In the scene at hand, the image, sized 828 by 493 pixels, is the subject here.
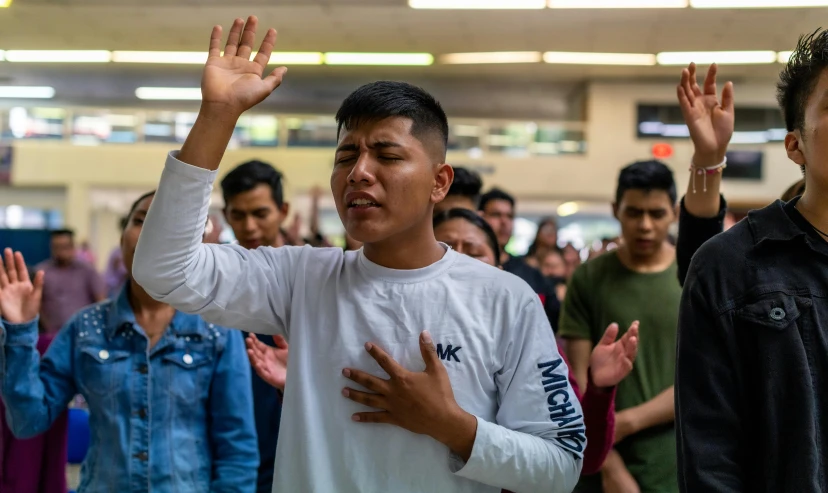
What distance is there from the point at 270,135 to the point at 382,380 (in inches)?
591

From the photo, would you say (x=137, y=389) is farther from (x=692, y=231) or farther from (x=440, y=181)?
(x=692, y=231)

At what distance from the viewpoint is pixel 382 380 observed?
1.59 metres

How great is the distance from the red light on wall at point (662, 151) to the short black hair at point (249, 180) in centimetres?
1366

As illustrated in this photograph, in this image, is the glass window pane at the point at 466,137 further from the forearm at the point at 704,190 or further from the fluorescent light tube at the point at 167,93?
the forearm at the point at 704,190

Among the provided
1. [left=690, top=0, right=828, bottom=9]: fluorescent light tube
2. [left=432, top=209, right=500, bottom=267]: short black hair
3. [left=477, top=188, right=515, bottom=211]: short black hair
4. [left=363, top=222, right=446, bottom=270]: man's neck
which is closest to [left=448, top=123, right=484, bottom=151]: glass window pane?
[left=690, top=0, right=828, bottom=9]: fluorescent light tube

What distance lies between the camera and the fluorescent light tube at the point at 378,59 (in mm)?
14656

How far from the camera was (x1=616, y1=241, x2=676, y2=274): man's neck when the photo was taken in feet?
10.3

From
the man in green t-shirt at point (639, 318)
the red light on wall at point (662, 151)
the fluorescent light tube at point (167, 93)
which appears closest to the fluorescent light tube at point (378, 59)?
the fluorescent light tube at point (167, 93)

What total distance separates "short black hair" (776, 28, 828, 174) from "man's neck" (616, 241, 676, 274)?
1415 millimetres

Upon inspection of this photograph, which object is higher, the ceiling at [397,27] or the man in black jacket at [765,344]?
the ceiling at [397,27]

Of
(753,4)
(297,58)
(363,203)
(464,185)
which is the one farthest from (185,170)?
(297,58)

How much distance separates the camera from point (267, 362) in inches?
87.1

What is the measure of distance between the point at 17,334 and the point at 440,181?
1.31 meters

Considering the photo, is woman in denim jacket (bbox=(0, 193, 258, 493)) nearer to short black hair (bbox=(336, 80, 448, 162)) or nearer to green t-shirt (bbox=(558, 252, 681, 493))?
short black hair (bbox=(336, 80, 448, 162))
